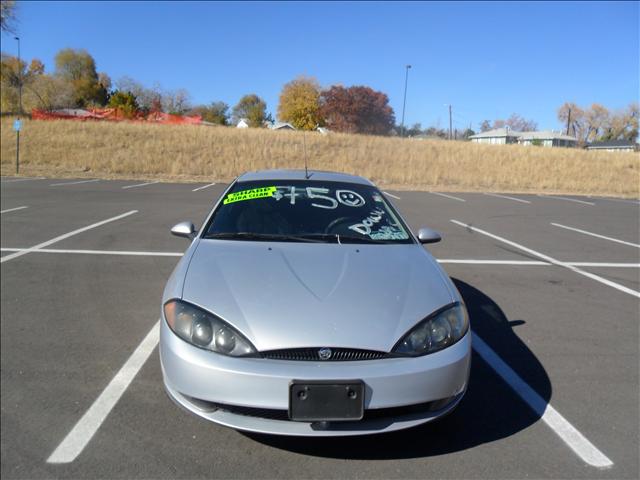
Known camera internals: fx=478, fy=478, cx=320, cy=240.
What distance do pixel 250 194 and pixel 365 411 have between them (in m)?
2.20

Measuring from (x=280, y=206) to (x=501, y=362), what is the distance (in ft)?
6.68

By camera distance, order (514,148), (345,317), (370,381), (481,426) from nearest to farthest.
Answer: (370,381), (345,317), (481,426), (514,148)

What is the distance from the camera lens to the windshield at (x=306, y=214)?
3.43m

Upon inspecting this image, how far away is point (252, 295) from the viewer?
8.21 feet

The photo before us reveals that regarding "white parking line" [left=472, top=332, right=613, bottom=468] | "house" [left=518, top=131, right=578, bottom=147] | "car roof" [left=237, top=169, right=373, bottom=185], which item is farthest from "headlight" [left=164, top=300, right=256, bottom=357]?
"house" [left=518, top=131, right=578, bottom=147]

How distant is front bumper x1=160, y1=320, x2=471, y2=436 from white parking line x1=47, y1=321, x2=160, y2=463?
2.14ft

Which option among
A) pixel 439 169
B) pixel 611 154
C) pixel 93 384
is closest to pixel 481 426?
pixel 93 384

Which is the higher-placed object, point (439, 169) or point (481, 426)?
point (439, 169)

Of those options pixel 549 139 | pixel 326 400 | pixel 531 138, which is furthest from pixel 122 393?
pixel 531 138

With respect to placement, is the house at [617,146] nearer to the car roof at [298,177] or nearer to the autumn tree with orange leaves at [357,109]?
the autumn tree with orange leaves at [357,109]

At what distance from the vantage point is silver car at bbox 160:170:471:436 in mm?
2152

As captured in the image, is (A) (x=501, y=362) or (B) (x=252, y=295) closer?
(B) (x=252, y=295)

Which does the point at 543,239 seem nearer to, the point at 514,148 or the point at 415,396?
the point at 415,396

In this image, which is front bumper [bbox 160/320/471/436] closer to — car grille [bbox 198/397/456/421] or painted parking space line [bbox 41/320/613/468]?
car grille [bbox 198/397/456/421]
